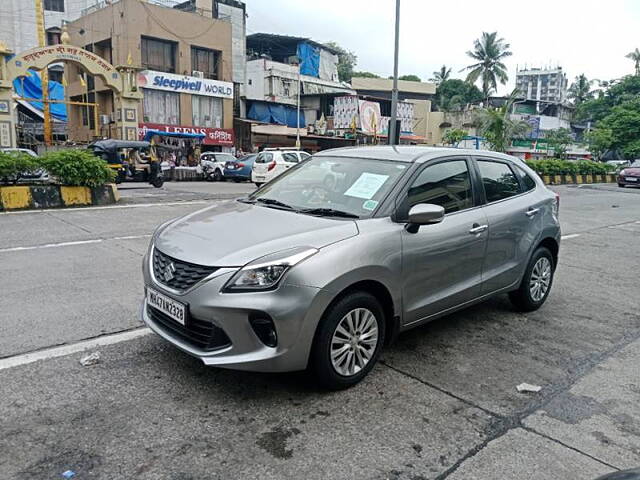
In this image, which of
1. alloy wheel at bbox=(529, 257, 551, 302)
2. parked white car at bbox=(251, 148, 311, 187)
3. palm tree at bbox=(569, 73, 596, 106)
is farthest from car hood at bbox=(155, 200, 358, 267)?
palm tree at bbox=(569, 73, 596, 106)

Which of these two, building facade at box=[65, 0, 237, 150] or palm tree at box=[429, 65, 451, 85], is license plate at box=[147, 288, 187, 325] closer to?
building facade at box=[65, 0, 237, 150]

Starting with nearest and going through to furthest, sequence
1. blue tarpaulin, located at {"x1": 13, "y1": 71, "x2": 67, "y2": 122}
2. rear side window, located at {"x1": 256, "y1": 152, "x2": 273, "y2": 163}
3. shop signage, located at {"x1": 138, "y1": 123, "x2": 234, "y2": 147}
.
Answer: rear side window, located at {"x1": 256, "y1": 152, "x2": 273, "y2": 163} < shop signage, located at {"x1": 138, "y1": 123, "x2": 234, "y2": 147} < blue tarpaulin, located at {"x1": 13, "y1": 71, "x2": 67, "y2": 122}

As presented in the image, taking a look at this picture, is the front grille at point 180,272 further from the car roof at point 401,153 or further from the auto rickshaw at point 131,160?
the auto rickshaw at point 131,160

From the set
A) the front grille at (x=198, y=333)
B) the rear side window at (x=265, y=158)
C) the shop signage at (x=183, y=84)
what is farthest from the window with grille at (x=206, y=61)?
the front grille at (x=198, y=333)

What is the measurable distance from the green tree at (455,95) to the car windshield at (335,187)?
62007 mm

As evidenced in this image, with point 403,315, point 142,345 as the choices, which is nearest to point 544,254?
point 403,315

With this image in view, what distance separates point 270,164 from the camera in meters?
19.9

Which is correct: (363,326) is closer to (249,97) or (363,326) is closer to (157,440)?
(157,440)

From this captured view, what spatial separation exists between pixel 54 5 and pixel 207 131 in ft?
67.0

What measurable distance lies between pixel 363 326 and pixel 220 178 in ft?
73.2

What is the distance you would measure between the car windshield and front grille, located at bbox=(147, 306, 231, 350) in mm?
1159

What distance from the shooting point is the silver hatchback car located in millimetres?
3023

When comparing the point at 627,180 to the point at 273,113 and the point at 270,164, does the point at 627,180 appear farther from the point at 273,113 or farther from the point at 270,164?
the point at 273,113

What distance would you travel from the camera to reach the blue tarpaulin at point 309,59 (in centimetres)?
4188
